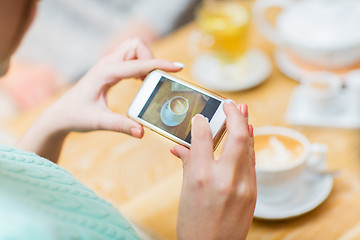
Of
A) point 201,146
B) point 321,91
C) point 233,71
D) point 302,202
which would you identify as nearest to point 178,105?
point 201,146

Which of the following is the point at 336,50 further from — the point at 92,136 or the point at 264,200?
the point at 92,136

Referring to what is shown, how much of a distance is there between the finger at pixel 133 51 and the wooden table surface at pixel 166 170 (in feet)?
0.41

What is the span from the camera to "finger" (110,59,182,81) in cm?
55

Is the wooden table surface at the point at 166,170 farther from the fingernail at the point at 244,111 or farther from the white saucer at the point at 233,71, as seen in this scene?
the fingernail at the point at 244,111

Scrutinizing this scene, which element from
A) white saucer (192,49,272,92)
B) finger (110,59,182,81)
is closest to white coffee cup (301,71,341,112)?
white saucer (192,49,272,92)

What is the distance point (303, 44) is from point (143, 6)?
2.63 ft

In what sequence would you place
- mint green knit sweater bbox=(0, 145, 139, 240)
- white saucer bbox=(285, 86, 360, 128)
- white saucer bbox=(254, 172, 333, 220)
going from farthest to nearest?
white saucer bbox=(285, 86, 360, 128), white saucer bbox=(254, 172, 333, 220), mint green knit sweater bbox=(0, 145, 139, 240)

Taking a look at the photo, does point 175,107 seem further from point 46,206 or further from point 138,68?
point 46,206

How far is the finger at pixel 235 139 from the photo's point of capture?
1.30ft

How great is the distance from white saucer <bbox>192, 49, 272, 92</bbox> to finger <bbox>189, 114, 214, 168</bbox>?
46cm

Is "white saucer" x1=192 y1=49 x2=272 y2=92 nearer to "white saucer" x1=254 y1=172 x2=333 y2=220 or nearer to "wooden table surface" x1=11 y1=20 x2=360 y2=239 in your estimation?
"wooden table surface" x1=11 y1=20 x2=360 y2=239

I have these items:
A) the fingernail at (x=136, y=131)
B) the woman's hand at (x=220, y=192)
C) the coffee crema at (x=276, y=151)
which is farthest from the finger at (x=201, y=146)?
the coffee crema at (x=276, y=151)

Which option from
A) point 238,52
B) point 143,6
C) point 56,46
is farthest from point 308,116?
point 56,46

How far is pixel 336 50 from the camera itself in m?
0.82
